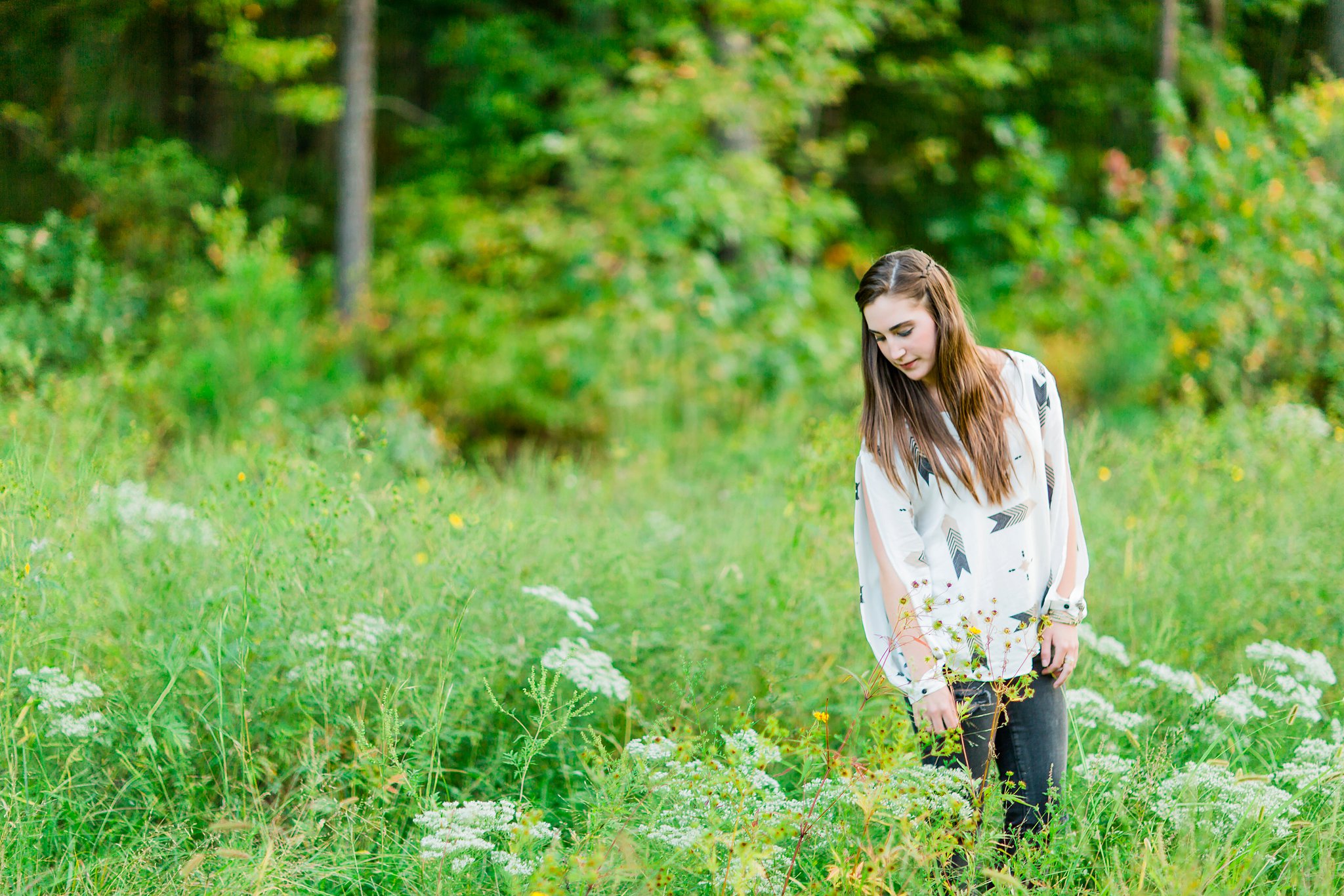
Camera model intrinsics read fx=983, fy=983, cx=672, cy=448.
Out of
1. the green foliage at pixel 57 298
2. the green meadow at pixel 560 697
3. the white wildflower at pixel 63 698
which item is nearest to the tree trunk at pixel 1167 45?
the green meadow at pixel 560 697

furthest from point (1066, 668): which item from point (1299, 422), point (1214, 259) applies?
point (1214, 259)

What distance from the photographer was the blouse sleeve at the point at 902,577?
2.12m

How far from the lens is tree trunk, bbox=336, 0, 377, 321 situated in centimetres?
762

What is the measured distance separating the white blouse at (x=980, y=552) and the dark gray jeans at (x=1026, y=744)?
11 centimetres

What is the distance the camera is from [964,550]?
2.19 meters

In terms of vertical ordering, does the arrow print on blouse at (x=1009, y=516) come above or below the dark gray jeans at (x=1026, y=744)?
above

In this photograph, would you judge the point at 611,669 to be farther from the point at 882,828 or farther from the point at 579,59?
the point at 579,59

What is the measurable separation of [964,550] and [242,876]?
5.66 ft

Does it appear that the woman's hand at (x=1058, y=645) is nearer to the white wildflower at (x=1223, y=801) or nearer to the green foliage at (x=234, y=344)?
the white wildflower at (x=1223, y=801)

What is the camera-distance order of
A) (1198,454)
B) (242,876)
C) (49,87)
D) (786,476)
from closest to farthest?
(242,876), (786,476), (1198,454), (49,87)

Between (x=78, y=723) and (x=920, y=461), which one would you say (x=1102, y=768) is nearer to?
(x=920, y=461)

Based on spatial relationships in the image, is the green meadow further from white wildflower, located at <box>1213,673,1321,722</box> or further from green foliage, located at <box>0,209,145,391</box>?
green foliage, located at <box>0,209,145,391</box>

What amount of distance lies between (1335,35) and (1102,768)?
272 inches

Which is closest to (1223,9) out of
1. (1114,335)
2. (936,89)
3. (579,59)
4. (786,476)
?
(936,89)
